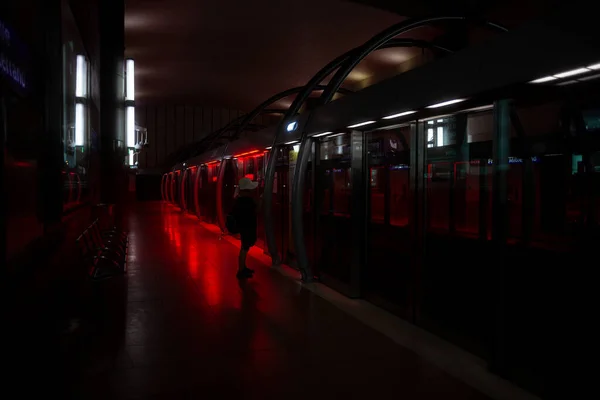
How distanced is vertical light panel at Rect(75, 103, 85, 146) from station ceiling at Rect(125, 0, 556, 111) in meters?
5.83

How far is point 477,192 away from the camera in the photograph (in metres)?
4.50

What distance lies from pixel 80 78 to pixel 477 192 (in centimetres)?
739

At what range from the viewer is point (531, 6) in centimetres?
1057

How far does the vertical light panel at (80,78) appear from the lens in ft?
28.6

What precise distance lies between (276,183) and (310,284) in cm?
303

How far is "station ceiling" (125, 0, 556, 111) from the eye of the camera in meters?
13.4

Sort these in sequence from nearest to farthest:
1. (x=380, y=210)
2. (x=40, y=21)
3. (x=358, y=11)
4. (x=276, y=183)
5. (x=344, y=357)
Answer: (x=344, y=357) → (x=40, y=21) → (x=380, y=210) → (x=276, y=183) → (x=358, y=11)

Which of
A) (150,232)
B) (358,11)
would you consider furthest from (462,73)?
(150,232)

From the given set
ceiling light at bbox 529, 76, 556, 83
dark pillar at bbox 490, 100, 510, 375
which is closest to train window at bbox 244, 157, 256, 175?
dark pillar at bbox 490, 100, 510, 375

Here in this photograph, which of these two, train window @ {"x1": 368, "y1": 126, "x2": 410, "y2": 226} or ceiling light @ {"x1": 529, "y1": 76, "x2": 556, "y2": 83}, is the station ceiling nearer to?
train window @ {"x1": 368, "y1": 126, "x2": 410, "y2": 226}

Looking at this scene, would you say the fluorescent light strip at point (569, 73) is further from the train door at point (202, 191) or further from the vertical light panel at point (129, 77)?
the train door at point (202, 191)

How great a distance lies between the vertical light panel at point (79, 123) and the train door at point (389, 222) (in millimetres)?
5309

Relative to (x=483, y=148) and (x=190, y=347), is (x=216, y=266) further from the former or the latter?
(x=483, y=148)

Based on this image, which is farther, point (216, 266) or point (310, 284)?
point (216, 266)
